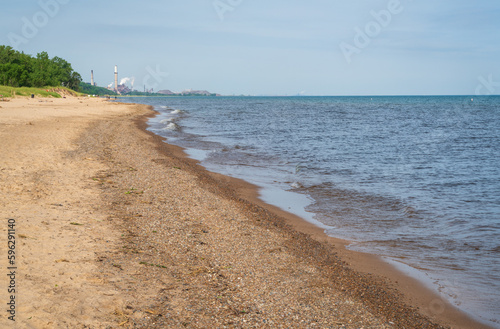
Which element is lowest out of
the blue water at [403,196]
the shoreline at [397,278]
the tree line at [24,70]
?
the shoreline at [397,278]

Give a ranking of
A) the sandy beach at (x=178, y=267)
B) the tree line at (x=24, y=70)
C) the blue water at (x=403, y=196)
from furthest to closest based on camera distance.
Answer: the tree line at (x=24, y=70)
the blue water at (x=403, y=196)
the sandy beach at (x=178, y=267)

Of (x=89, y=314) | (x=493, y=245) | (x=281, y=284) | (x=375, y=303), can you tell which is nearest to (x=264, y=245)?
(x=281, y=284)

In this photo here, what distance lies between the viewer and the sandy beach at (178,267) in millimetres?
5191

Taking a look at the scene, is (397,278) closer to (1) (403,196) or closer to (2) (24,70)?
(1) (403,196)

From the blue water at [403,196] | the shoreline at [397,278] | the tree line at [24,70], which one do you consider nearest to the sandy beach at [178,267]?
the shoreline at [397,278]

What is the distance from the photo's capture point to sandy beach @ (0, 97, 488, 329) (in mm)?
5191

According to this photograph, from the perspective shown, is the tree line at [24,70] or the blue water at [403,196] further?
the tree line at [24,70]

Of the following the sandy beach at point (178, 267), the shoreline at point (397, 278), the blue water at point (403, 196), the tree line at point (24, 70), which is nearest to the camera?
the sandy beach at point (178, 267)

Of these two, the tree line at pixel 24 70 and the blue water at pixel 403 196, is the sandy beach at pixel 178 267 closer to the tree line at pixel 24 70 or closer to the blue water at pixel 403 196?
the blue water at pixel 403 196

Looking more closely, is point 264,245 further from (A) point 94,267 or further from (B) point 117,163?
(B) point 117,163

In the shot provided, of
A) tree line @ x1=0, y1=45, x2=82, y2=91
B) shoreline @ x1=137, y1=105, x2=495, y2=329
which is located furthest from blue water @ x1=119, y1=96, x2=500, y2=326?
tree line @ x1=0, y1=45, x2=82, y2=91

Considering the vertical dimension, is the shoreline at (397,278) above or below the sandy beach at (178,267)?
below

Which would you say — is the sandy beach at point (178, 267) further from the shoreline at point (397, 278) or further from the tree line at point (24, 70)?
the tree line at point (24, 70)

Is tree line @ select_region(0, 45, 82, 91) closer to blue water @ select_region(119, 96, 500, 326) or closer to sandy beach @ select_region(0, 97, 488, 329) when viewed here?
blue water @ select_region(119, 96, 500, 326)
